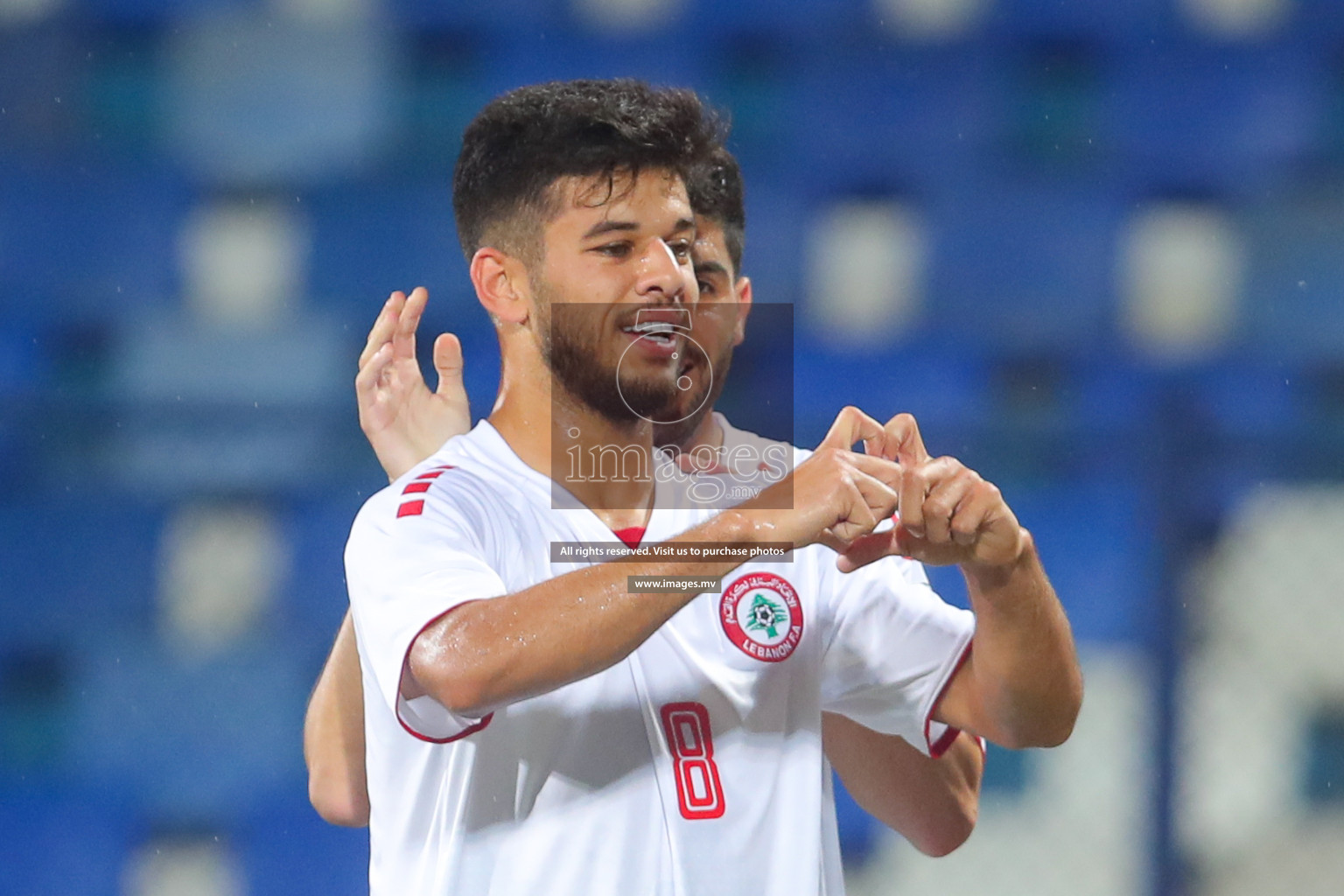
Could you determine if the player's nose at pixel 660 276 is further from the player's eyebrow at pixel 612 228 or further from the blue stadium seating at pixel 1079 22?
the blue stadium seating at pixel 1079 22

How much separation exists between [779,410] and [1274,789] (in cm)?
188

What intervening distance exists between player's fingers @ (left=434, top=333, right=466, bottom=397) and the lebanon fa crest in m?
0.70

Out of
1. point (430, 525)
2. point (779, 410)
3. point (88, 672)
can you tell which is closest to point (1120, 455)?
point (779, 410)

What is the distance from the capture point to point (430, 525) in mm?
1440

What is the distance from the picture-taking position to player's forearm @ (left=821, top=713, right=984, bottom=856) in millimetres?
1912

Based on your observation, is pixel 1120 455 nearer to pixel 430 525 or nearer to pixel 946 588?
pixel 946 588

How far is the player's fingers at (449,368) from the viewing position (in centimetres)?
213

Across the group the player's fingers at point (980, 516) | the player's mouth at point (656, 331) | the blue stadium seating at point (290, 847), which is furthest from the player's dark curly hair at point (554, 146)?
the blue stadium seating at point (290, 847)

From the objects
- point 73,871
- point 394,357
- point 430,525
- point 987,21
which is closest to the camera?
point 430,525

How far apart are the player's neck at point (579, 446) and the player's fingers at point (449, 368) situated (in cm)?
47

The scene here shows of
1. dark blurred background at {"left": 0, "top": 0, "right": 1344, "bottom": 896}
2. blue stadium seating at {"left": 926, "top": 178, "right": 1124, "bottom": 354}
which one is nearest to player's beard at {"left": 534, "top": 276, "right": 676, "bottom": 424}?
dark blurred background at {"left": 0, "top": 0, "right": 1344, "bottom": 896}

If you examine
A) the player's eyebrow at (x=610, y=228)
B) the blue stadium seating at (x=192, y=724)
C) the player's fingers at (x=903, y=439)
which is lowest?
the blue stadium seating at (x=192, y=724)

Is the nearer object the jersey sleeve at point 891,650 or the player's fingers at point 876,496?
the player's fingers at point 876,496

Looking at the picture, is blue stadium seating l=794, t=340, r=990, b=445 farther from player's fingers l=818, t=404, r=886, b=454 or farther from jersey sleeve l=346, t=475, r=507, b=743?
jersey sleeve l=346, t=475, r=507, b=743
